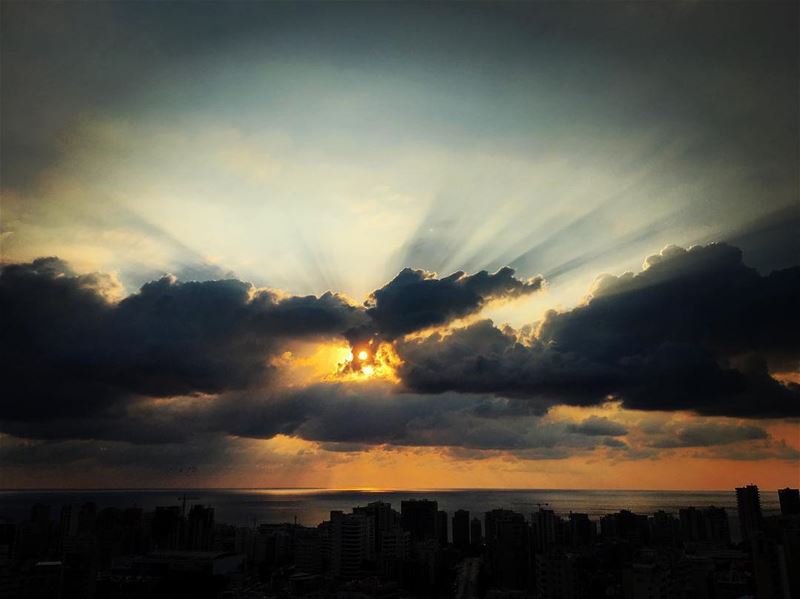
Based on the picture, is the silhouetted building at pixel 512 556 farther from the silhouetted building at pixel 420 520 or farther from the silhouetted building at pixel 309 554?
the silhouetted building at pixel 420 520

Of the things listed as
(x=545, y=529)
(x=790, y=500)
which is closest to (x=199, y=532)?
(x=545, y=529)

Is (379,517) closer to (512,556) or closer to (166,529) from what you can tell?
(512,556)

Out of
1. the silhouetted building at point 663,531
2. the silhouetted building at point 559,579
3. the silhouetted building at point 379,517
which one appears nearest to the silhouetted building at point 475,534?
the silhouetted building at point 379,517

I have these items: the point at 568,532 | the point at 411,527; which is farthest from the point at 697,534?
the point at 411,527

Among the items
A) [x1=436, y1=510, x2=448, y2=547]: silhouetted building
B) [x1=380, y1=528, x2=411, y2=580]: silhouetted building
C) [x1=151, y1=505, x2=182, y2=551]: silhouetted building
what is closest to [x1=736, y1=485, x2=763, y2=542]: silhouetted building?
[x1=436, y1=510, x2=448, y2=547]: silhouetted building

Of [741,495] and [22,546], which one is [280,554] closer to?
[22,546]

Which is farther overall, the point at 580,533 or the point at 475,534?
the point at 475,534
